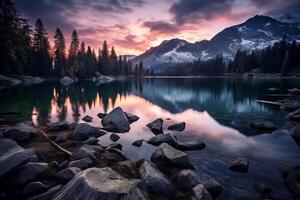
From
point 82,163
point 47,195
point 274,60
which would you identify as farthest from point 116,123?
point 274,60

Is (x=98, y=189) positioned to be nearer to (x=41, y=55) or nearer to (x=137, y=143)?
(x=137, y=143)

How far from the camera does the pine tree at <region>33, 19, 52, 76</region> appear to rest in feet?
233

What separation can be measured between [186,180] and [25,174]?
19.8 ft

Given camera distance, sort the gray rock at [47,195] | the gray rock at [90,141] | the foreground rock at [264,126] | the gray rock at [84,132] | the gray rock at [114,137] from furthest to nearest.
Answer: the foreground rock at [264,126]
the gray rock at [114,137]
the gray rock at [84,132]
the gray rock at [90,141]
the gray rock at [47,195]

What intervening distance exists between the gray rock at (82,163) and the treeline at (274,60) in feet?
395

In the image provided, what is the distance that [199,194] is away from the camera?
22.8 feet

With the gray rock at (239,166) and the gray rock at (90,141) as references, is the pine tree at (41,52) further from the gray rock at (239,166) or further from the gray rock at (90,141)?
the gray rock at (239,166)

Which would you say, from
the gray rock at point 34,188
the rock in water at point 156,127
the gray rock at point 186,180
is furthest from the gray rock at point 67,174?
the rock in water at point 156,127

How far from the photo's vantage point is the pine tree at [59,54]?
8262cm

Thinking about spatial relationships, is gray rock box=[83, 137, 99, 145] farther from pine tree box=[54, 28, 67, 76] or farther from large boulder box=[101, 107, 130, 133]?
pine tree box=[54, 28, 67, 76]

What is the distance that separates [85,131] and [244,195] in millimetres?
10192

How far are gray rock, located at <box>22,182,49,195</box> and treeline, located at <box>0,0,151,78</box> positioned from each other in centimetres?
4913

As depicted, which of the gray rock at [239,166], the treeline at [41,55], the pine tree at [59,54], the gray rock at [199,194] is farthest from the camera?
the pine tree at [59,54]

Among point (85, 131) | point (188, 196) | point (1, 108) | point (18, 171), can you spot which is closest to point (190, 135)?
point (85, 131)
